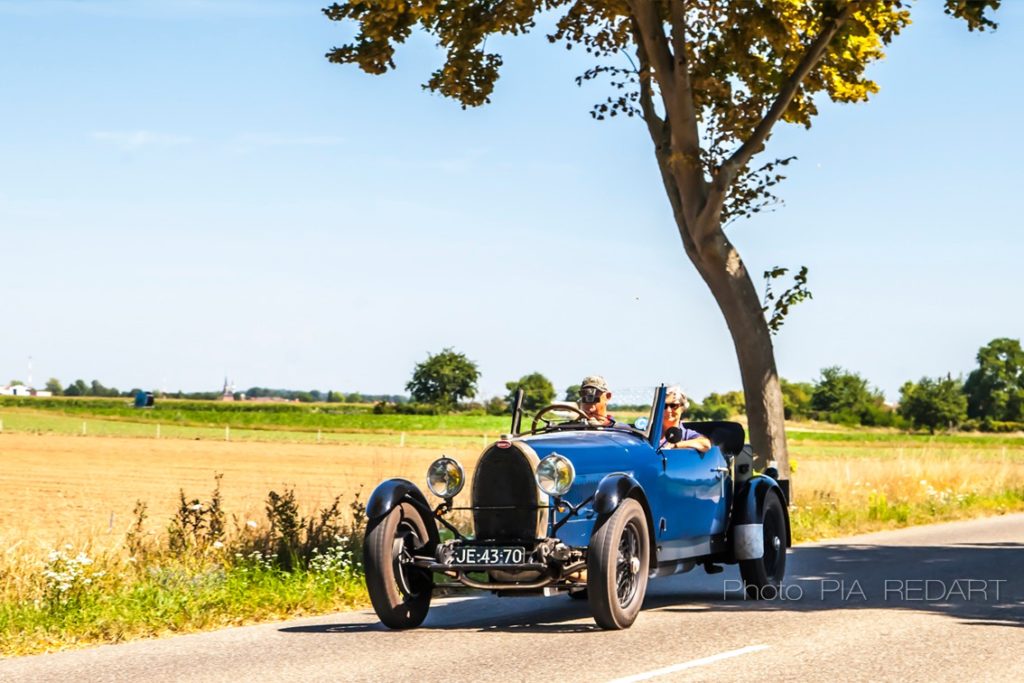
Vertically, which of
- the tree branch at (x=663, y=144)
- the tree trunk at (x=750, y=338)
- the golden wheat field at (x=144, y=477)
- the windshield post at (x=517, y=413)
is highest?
the tree branch at (x=663, y=144)

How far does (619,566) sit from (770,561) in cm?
345

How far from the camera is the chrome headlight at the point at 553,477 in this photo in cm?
1007

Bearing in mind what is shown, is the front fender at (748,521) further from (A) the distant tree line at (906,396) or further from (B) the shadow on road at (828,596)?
(A) the distant tree line at (906,396)

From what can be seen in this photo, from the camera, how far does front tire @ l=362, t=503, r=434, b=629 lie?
400 inches

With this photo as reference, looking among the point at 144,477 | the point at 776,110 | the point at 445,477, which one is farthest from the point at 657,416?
the point at 144,477

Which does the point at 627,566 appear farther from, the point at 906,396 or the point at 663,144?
the point at 906,396

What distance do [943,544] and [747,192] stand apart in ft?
20.2

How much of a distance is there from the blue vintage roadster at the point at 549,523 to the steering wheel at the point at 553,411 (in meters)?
0.01

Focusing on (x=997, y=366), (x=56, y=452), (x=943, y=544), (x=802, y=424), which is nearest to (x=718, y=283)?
(x=943, y=544)

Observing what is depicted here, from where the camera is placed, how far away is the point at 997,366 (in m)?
171

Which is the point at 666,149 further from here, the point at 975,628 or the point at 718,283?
the point at 975,628

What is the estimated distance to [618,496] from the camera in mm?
10109

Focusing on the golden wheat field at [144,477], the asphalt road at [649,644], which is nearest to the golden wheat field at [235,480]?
the golden wheat field at [144,477]

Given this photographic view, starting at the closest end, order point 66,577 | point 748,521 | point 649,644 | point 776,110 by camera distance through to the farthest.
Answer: point 649,644, point 66,577, point 748,521, point 776,110
